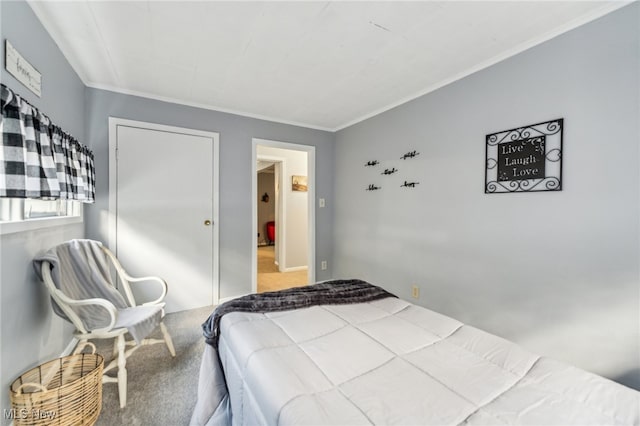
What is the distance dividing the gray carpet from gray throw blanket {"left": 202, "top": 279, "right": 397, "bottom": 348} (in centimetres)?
51

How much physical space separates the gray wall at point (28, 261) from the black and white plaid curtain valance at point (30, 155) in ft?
0.55

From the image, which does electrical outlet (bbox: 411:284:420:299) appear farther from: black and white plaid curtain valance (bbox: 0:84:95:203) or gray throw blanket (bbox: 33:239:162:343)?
black and white plaid curtain valance (bbox: 0:84:95:203)

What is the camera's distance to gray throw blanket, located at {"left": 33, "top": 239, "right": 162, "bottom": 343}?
162cm

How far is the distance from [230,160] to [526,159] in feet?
9.54

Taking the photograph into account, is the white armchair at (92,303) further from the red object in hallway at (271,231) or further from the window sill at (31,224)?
the red object in hallway at (271,231)

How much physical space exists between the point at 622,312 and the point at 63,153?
11.6 ft

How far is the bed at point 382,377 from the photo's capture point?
0.82m

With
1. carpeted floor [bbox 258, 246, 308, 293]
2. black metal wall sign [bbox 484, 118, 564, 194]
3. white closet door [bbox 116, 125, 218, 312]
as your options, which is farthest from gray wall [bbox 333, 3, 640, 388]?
white closet door [bbox 116, 125, 218, 312]

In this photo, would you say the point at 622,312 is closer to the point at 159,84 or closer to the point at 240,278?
the point at 240,278

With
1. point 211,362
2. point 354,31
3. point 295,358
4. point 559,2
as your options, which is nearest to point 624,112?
point 559,2

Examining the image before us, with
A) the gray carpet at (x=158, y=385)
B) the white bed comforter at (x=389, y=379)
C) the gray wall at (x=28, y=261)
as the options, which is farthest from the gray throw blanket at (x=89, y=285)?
the white bed comforter at (x=389, y=379)

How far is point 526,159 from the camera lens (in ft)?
6.23

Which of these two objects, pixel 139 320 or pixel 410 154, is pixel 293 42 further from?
pixel 139 320

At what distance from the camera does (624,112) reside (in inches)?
59.1
